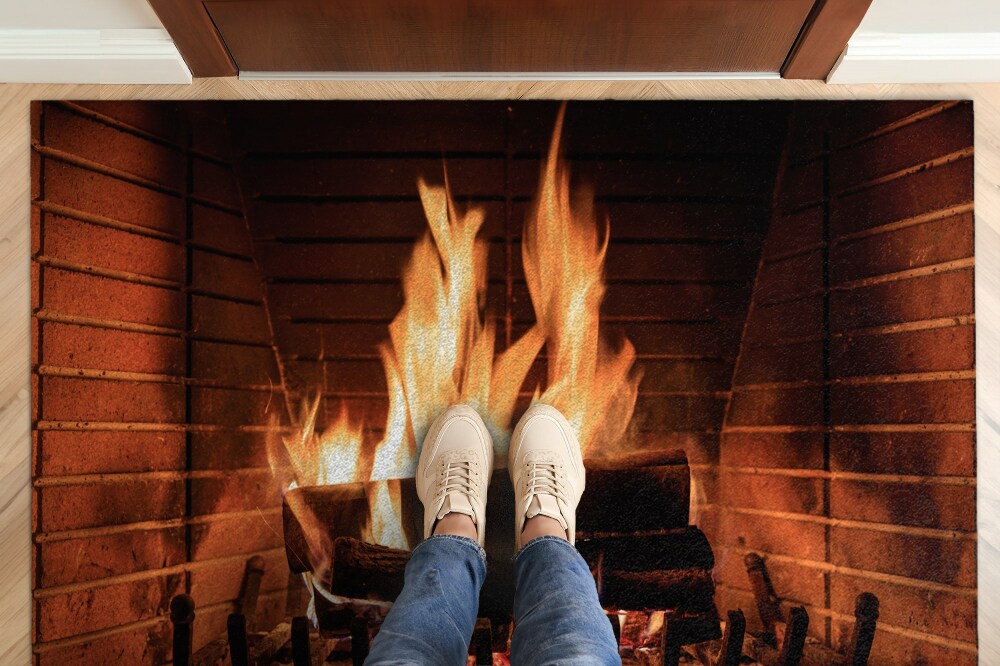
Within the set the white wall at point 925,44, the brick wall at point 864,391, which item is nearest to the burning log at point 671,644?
the brick wall at point 864,391

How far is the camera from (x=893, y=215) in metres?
Answer: 1.21

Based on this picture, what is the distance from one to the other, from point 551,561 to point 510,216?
2.09 feet

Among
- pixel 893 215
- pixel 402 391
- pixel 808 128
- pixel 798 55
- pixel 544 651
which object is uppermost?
pixel 798 55

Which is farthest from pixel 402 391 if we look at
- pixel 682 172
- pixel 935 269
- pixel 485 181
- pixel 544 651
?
pixel 935 269

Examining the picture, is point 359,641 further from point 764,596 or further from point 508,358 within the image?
point 764,596

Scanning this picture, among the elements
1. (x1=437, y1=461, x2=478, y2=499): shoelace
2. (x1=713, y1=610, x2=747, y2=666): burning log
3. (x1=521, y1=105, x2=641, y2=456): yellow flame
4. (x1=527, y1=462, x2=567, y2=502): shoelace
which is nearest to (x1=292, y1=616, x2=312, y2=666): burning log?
(x1=437, y1=461, x2=478, y2=499): shoelace

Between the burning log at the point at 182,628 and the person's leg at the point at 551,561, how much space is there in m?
Answer: 0.62

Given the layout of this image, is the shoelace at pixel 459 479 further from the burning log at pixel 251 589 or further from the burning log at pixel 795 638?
the burning log at pixel 795 638

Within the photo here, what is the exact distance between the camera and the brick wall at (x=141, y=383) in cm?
118

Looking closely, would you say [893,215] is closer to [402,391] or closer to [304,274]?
[402,391]

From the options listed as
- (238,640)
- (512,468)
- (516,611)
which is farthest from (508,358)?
(238,640)

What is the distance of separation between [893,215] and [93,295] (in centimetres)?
151

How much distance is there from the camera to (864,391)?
122 centimetres

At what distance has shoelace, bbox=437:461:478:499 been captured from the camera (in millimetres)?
1189
